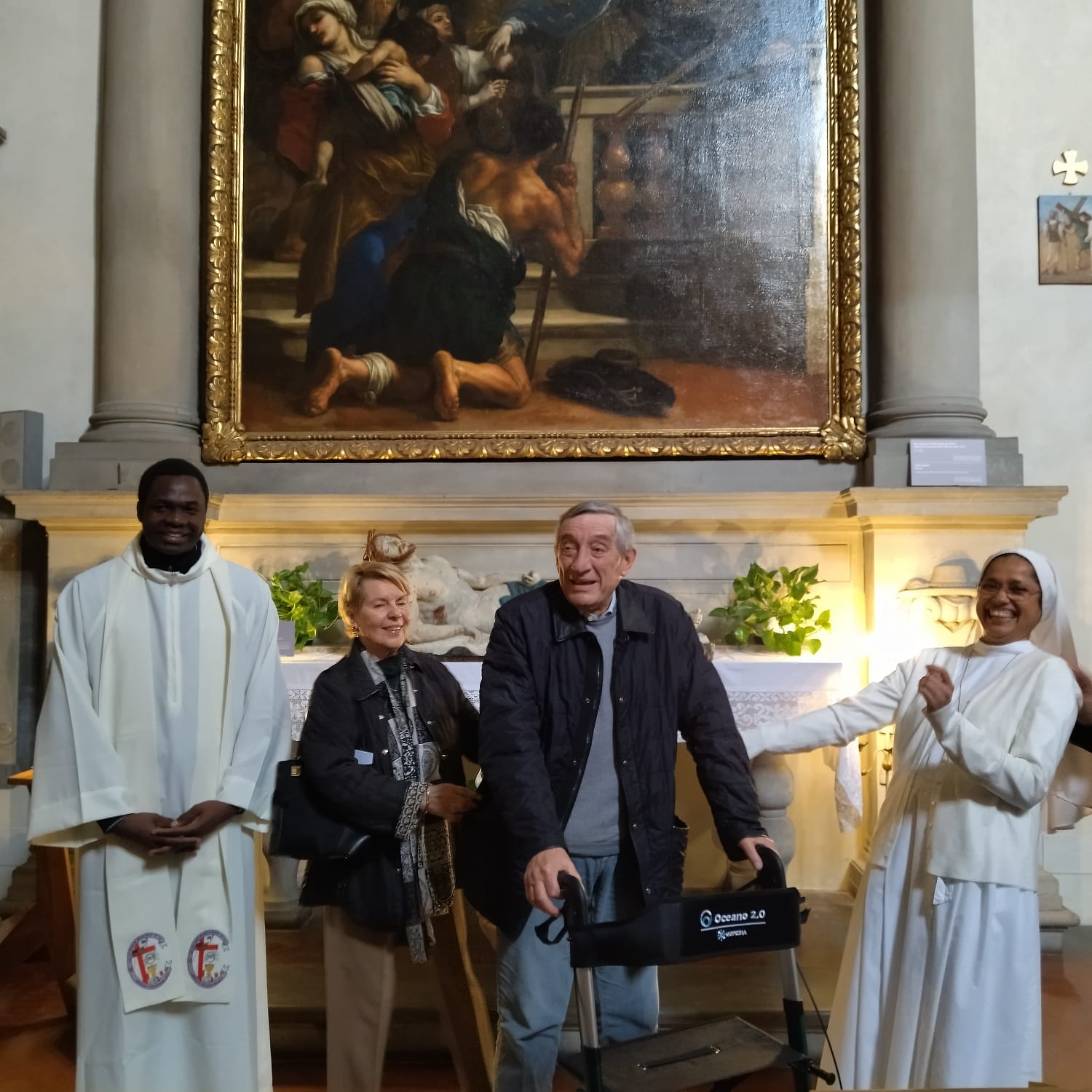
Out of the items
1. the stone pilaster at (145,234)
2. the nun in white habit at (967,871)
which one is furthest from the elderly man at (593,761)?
the stone pilaster at (145,234)

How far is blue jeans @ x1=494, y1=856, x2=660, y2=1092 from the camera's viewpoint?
2.84 metres

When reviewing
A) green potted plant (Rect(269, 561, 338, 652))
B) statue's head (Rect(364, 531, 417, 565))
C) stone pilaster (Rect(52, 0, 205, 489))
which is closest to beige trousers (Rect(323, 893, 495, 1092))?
statue's head (Rect(364, 531, 417, 565))

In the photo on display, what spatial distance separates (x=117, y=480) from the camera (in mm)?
6203

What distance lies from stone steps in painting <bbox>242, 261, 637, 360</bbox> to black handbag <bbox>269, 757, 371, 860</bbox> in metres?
3.90

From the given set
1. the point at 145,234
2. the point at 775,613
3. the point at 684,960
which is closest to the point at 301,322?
the point at 145,234

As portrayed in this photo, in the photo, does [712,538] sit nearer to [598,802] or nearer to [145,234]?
[145,234]

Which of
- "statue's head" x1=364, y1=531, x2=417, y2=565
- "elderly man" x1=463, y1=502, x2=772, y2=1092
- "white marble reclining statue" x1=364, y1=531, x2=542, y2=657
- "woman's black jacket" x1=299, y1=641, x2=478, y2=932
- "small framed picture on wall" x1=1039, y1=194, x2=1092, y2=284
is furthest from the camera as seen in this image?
"small framed picture on wall" x1=1039, y1=194, x2=1092, y2=284

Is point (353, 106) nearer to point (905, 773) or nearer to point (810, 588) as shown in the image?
point (810, 588)

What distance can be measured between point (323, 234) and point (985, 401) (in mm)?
3805

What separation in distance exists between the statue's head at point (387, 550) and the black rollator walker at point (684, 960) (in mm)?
2928

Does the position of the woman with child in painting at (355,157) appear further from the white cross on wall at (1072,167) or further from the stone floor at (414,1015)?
the stone floor at (414,1015)

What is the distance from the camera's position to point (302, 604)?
5801 millimetres

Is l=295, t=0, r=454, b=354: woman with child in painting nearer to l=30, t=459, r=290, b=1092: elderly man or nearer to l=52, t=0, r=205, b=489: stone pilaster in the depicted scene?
l=52, t=0, r=205, b=489: stone pilaster

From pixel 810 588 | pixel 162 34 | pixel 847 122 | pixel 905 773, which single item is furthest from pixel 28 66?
pixel 905 773
